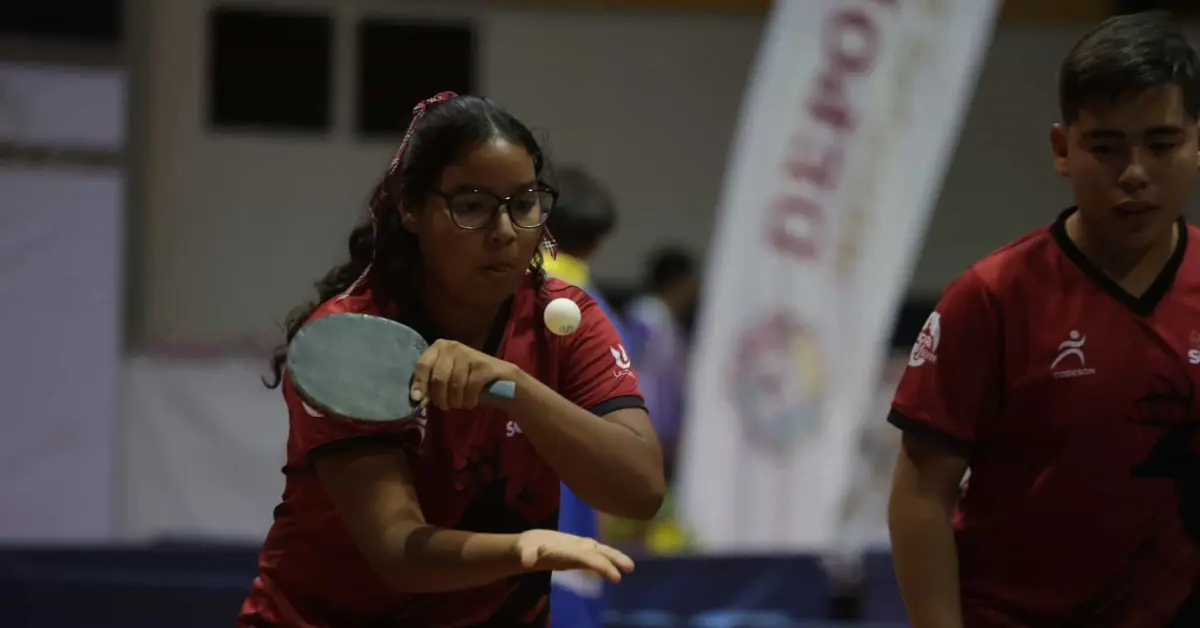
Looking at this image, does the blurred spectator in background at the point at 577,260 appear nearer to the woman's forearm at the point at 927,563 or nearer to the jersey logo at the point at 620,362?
the jersey logo at the point at 620,362

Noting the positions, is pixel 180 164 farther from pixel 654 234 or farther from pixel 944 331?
pixel 944 331

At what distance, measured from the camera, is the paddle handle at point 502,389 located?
1929 mm

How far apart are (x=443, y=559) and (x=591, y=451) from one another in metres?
0.25

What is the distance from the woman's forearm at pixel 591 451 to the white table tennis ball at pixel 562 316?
0.16 meters

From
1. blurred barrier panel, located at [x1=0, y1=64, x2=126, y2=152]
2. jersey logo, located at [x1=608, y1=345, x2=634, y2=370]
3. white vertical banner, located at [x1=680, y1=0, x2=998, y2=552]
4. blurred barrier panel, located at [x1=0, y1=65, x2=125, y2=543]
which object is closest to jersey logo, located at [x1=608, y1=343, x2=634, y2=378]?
jersey logo, located at [x1=608, y1=345, x2=634, y2=370]

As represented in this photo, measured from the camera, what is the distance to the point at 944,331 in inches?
86.5

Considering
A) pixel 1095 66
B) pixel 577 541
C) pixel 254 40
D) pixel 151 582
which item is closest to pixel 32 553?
pixel 151 582

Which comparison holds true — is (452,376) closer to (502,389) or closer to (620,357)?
(502,389)

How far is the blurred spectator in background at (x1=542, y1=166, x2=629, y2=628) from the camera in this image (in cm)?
366

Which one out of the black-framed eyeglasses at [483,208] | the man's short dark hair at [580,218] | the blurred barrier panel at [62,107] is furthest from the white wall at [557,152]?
the black-framed eyeglasses at [483,208]

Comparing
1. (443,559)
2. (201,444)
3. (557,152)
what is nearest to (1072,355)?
(443,559)

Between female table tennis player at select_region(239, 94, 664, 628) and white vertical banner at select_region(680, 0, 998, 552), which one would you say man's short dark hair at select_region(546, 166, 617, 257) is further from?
white vertical banner at select_region(680, 0, 998, 552)

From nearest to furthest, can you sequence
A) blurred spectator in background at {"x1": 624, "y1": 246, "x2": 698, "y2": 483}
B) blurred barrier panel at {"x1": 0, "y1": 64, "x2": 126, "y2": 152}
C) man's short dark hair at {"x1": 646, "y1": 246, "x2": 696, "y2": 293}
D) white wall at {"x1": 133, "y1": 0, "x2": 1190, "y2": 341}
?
1. blurred spectator in background at {"x1": 624, "y1": 246, "x2": 698, "y2": 483}
2. man's short dark hair at {"x1": 646, "y1": 246, "x2": 696, "y2": 293}
3. blurred barrier panel at {"x1": 0, "y1": 64, "x2": 126, "y2": 152}
4. white wall at {"x1": 133, "y1": 0, "x2": 1190, "y2": 341}

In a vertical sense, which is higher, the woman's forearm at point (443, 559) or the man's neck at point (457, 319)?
the man's neck at point (457, 319)
